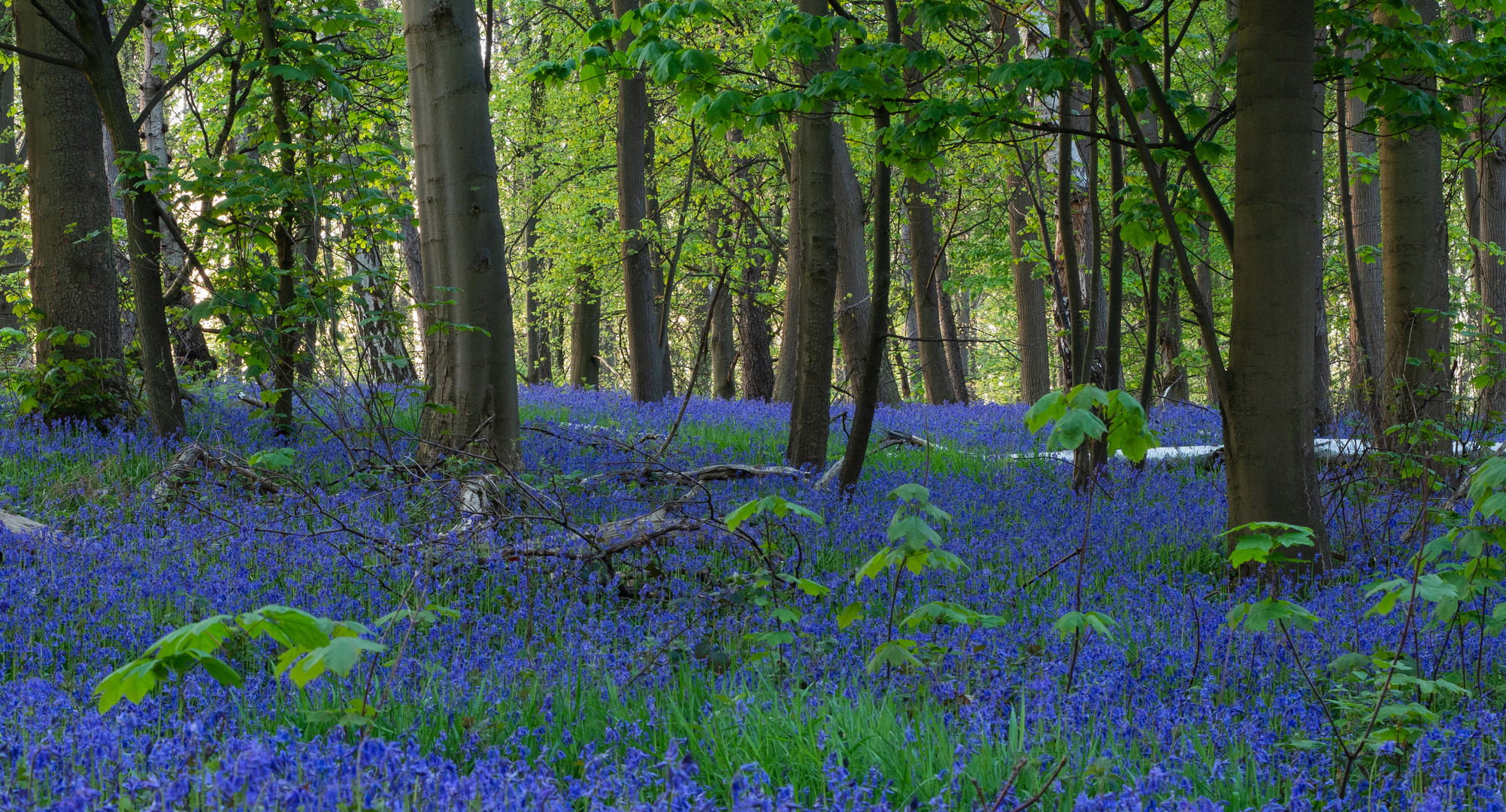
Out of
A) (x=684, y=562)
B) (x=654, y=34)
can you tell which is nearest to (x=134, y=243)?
(x=654, y=34)

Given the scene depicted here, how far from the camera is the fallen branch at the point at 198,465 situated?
6.13 m

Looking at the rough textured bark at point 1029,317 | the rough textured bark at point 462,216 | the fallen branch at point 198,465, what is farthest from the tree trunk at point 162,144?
the rough textured bark at point 1029,317

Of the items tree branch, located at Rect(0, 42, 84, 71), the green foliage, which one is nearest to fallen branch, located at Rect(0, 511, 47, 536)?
tree branch, located at Rect(0, 42, 84, 71)

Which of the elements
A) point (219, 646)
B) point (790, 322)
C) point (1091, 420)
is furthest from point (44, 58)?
point (790, 322)

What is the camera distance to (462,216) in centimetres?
669

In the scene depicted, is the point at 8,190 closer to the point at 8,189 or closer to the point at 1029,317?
the point at 8,189

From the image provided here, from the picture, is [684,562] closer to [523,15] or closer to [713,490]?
[713,490]

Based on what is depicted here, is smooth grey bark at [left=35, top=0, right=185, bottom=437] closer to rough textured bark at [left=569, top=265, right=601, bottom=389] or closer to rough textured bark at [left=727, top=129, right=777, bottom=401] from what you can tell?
rough textured bark at [left=569, top=265, right=601, bottom=389]

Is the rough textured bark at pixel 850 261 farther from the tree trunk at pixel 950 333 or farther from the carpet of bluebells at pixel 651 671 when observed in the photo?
the carpet of bluebells at pixel 651 671

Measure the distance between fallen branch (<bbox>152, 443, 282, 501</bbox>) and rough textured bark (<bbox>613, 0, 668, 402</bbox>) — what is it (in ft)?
22.8

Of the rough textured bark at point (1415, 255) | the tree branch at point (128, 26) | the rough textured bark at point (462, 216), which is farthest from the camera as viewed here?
the rough textured bark at point (1415, 255)

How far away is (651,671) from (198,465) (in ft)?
15.5

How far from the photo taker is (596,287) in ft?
58.7

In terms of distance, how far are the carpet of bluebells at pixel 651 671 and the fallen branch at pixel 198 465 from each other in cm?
13
